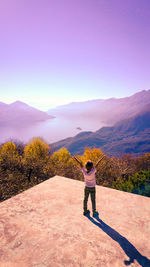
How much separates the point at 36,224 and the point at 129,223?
200 cm

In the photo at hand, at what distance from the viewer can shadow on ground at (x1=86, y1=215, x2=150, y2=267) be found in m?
A: 2.56

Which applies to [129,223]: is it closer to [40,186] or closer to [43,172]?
[40,186]

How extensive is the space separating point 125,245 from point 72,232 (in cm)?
99

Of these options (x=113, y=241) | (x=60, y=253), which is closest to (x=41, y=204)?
(x=60, y=253)

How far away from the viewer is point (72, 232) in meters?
3.15

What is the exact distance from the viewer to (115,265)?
2.45m

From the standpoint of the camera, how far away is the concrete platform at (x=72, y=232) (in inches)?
101

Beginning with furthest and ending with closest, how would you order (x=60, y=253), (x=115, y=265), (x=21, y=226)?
(x=21, y=226) < (x=60, y=253) < (x=115, y=265)

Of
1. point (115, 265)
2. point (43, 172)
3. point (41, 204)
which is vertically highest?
point (41, 204)

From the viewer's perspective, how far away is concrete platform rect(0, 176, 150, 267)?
2.56 m

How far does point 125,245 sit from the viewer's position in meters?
2.88

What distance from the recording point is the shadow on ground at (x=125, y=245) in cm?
256

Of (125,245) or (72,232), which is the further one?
(72,232)

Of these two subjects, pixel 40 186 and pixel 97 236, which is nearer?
pixel 97 236
